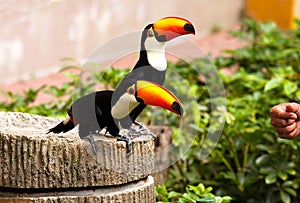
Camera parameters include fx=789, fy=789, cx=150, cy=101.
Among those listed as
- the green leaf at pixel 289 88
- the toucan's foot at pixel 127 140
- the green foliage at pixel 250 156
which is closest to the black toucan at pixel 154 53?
the toucan's foot at pixel 127 140

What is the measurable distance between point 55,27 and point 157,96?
7.26 m

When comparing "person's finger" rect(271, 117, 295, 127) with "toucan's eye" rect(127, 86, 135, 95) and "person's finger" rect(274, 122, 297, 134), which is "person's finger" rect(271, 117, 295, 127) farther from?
"toucan's eye" rect(127, 86, 135, 95)

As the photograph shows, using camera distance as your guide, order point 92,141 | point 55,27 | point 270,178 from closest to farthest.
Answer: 1. point 92,141
2. point 270,178
3. point 55,27

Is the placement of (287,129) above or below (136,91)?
below

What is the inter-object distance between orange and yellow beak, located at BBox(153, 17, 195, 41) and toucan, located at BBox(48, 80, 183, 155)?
6.6 inches

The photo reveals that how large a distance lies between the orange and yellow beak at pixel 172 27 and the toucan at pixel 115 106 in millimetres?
167

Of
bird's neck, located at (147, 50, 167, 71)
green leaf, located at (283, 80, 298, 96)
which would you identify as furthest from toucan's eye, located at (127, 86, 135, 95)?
green leaf, located at (283, 80, 298, 96)

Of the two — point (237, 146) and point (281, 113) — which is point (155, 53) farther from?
point (237, 146)

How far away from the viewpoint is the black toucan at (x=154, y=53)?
247cm

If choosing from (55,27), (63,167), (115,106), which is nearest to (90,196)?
(63,167)

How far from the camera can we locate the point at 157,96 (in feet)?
7.84

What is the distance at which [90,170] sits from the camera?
2691 mm

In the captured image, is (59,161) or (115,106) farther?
(59,161)

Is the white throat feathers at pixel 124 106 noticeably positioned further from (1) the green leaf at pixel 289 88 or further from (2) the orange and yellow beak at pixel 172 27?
(1) the green leaf at pixel 289 88
